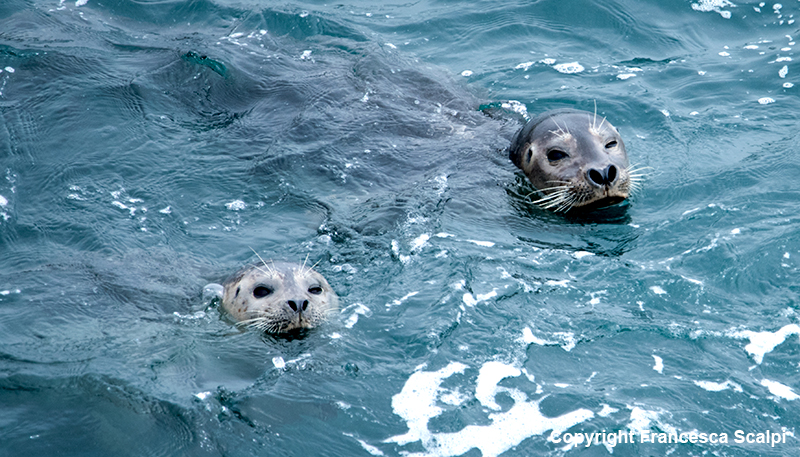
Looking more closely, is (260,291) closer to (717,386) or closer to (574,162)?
(574,162)

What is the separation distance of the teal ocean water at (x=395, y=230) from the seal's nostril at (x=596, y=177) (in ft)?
1.55

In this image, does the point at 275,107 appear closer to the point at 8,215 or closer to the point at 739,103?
the point at 8,215

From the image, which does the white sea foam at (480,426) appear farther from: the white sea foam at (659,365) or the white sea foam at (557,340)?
the white sea foam at (659,365)

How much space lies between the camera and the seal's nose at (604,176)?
7496mm

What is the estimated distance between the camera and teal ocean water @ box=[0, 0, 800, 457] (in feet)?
17.7

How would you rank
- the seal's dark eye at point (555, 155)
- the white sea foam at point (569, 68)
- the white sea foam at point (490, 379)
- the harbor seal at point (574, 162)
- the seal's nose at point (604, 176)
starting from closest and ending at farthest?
1. the white sea foam at point (490, 379)
2. the seal's nose at point (604, 176)
3. the harbor seal at point (574, 162)
4. the seal's dark eye at point (555, 155)
5. the white sea foam at point (569, 68)

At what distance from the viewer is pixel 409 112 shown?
943 centimetres

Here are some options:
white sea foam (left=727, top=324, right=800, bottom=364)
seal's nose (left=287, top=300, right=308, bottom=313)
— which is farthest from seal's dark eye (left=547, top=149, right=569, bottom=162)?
A: seal's nose (left=287, top=300, right=308, bottom=313)

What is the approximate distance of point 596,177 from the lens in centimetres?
755

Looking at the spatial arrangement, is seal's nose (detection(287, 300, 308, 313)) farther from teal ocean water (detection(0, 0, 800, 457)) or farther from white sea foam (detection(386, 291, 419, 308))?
white sea foam (detection(386, 291, 419, 308))

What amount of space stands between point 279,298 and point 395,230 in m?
1.49

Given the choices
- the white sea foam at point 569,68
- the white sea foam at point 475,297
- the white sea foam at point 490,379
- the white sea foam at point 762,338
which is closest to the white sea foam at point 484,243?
the white sea foam at point 475,297

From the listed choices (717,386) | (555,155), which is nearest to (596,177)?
(555,155)

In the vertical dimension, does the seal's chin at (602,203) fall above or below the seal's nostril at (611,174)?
below
